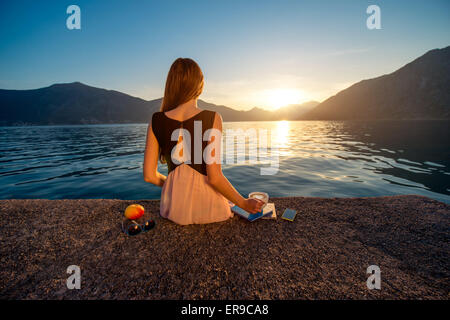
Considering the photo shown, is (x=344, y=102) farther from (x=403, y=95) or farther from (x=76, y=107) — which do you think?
(x=76, y=107)

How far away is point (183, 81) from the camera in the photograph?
92.4 inches

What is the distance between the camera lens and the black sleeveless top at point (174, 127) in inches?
91.2

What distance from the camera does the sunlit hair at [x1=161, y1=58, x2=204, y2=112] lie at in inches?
Result: 91.8

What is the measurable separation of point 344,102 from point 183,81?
170702mm

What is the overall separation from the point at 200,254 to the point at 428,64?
652ft

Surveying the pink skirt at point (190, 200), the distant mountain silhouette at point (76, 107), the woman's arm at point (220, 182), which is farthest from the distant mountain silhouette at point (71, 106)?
the woman's arm at point (220, 182)

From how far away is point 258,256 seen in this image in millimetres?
2381

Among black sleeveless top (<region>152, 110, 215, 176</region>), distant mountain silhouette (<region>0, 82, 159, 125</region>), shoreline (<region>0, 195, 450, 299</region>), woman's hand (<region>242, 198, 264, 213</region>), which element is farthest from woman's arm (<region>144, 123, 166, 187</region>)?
distant mountain silhouette (<region>0, 82, 159, 125</region>)

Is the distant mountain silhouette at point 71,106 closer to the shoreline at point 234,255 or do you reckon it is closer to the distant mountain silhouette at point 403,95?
the distant mountain silhouette at point 403,95

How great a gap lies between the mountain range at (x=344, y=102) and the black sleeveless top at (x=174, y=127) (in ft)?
448

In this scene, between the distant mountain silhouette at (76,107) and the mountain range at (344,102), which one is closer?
the mountain range at (344,102)

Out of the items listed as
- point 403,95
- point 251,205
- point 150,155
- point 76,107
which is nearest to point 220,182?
point 251,205

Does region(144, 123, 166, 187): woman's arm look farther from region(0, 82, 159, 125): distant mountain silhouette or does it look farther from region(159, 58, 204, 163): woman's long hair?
region(0, 82, 159, 125): distant mountain silhouette
